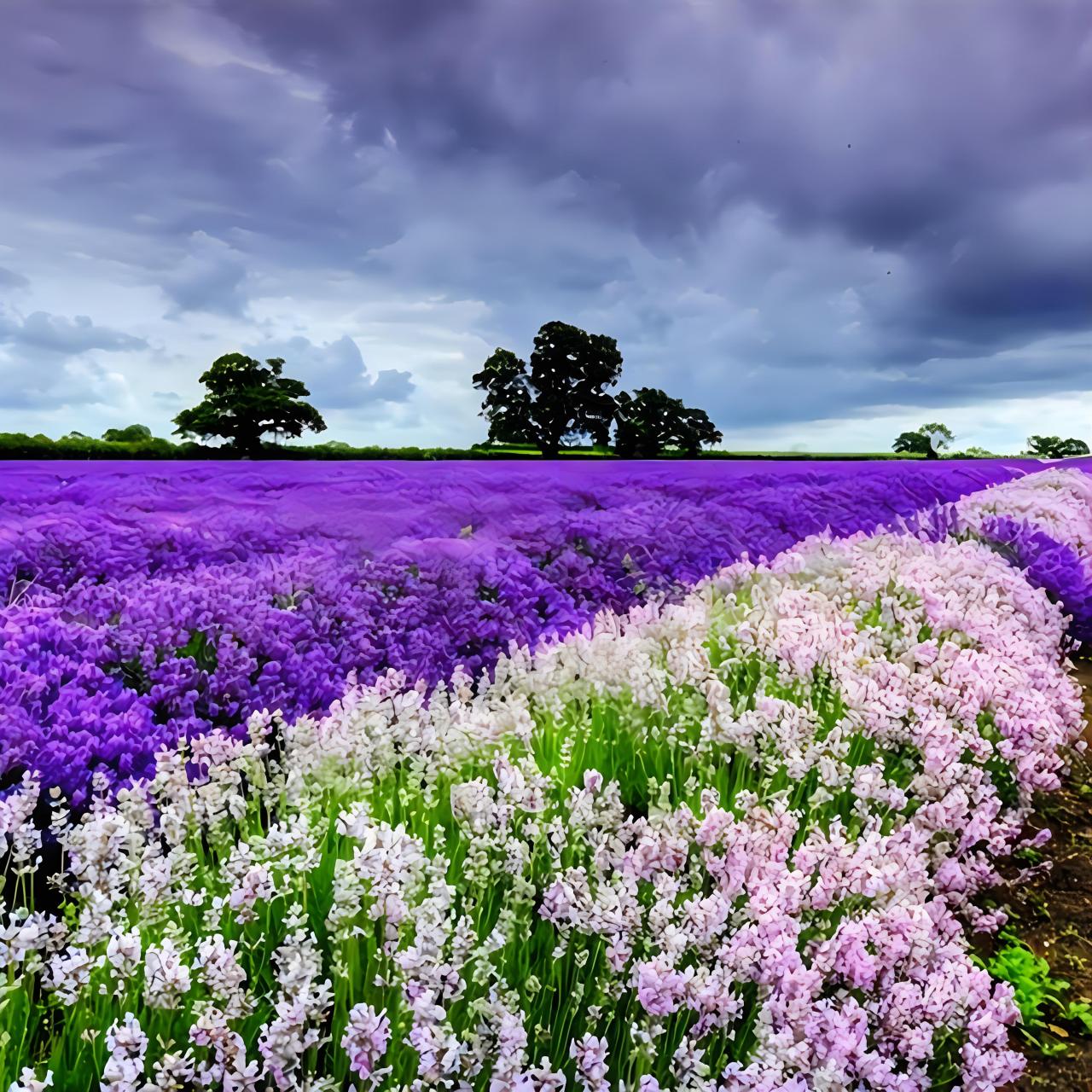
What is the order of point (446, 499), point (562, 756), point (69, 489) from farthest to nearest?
point (69, 489), point (446, 499), point (562, 756)

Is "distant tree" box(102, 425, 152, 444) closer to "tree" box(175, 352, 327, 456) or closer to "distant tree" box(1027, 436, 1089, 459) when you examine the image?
"tree" box(175, 352, 327, 456)

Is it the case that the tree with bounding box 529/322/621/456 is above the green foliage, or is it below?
above

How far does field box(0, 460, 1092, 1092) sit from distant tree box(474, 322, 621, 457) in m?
27.2

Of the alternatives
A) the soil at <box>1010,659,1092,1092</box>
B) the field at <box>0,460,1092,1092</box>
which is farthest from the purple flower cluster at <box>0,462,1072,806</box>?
the soil at <box>1010,659,1092,1092</box>

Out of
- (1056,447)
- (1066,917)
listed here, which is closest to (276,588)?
(1066,917)

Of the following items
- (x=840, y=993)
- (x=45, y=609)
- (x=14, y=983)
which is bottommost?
(x=840, y=993)

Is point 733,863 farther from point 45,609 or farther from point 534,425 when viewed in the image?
point 534,425

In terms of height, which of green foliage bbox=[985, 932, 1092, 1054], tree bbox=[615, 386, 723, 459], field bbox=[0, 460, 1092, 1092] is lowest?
green foliage bbox=[985, 932, 1092, 1054]

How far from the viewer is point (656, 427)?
32.3 metres

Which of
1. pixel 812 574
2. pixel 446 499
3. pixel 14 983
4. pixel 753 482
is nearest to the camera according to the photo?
pixel 14 983

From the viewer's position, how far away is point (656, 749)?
3.21 m

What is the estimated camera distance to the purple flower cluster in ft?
10.3

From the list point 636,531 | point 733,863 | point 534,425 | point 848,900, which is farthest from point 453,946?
point 534,425

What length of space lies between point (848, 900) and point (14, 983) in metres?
1.90
